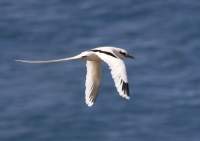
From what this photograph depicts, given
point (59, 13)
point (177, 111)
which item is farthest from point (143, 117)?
point (59, 13)

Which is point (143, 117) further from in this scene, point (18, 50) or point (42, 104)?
point (18, 50)

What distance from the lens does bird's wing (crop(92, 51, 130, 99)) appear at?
14.5 metres

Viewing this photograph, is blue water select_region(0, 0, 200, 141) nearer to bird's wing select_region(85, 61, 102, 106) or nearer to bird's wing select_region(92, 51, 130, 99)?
bird's wing select_region(85, 61, 102, 106)

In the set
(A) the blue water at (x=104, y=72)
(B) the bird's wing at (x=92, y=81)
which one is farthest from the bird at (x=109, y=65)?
(A) the blue water at (x=104, y=72)

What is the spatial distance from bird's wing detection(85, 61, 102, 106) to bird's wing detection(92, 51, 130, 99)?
1601 mm

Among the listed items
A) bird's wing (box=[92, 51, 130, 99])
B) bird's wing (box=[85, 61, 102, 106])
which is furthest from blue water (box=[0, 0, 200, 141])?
bird's wing (box=[92, 51, 130, 99])

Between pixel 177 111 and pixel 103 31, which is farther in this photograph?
pixel 103 31

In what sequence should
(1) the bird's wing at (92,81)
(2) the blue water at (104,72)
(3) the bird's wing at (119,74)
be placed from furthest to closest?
(2) the blue water at (104,72)
(1) the bird's wing at (92,81)
(3) the bird's wing at (119,74)

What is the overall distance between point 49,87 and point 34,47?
3.48 meters

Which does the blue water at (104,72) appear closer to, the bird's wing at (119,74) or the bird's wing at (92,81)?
the bird's wing at (92,81)

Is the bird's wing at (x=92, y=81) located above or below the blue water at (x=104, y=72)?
above

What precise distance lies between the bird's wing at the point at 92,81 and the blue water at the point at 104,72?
519 inches

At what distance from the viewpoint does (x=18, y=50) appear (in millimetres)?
35281

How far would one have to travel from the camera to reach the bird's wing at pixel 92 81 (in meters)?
17.0
